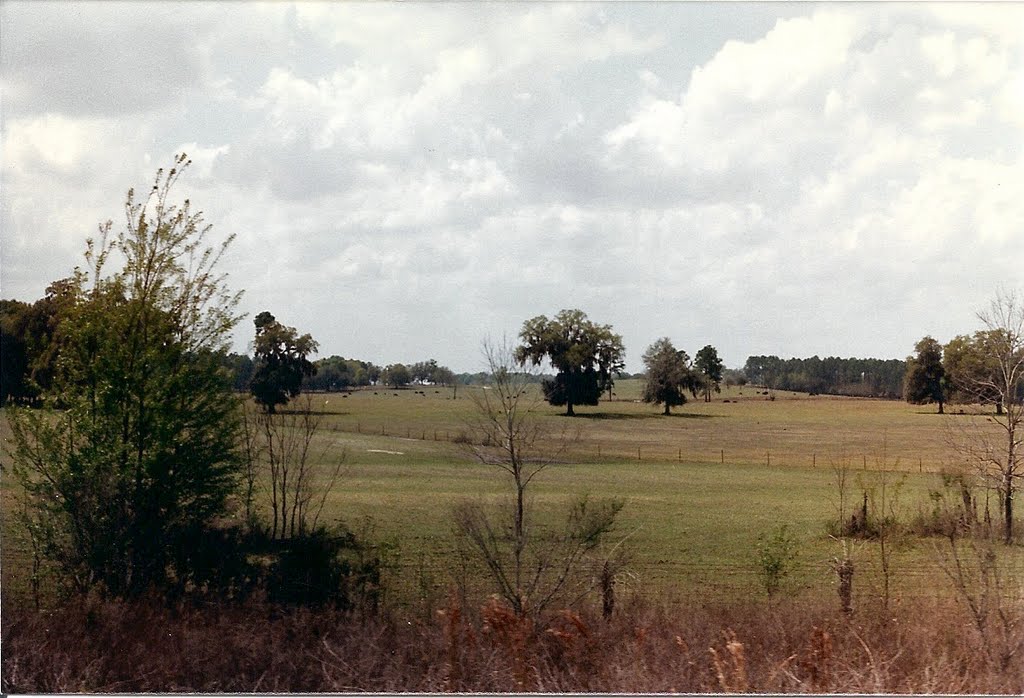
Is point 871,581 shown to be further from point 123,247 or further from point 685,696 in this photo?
point 123,247

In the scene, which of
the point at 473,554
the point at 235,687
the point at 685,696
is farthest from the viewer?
the point at 473,554

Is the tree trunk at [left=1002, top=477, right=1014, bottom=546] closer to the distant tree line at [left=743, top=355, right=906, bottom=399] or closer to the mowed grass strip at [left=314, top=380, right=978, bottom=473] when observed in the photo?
the mowed grass strip at [left=314, top=380, right=978, bottom=473]

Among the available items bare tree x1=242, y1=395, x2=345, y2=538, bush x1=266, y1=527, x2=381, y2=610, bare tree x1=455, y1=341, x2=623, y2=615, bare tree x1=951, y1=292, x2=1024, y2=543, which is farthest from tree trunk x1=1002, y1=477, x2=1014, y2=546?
bare tree x1=242, y1=395, x2=345, y2=538

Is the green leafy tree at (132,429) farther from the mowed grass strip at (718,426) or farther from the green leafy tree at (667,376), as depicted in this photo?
the green leafy tree at (667,376)

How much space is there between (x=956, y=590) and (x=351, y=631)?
553 centimetres

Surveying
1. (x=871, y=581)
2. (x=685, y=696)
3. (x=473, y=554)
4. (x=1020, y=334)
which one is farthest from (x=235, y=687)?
(x=1020, y=334)

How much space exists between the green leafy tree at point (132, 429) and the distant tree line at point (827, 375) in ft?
17.4

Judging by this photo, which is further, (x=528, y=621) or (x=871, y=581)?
(x=871, y=581)

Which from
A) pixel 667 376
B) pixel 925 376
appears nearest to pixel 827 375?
pixel 925 376

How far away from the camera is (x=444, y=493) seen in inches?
340

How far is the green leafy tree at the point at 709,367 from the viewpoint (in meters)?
8.55

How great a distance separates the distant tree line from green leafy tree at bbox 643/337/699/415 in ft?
1.97

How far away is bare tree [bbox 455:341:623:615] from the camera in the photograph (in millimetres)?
8031

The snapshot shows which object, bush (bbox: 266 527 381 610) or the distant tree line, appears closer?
bush (bbox: 266 527 381 610)
